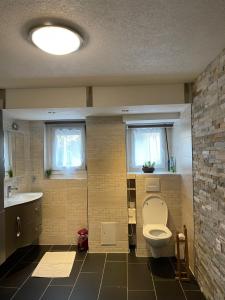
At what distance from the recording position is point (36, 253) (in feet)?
11.7

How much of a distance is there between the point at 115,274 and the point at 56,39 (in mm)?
2673

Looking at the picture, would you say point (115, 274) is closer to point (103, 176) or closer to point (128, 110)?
point (103, 176)

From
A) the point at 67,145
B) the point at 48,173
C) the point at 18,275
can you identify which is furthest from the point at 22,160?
the point at 18,275

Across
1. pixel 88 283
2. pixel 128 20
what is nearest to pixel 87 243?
pixel 88 283

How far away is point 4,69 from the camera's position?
2197 millimetres

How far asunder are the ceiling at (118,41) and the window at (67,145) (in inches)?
59.8

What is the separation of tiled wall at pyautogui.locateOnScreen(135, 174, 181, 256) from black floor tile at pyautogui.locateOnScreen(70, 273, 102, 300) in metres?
0.82

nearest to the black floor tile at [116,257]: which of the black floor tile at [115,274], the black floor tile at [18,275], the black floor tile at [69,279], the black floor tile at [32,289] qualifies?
the black floor tile at [115,274]

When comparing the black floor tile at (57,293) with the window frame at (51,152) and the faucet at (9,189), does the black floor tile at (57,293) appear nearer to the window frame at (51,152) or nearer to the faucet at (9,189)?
the faucet at (9,189)

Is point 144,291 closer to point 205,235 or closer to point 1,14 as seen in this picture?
point 205,235

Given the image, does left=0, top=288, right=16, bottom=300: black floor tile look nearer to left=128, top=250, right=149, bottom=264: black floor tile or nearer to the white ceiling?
left=128, top=250, right=149, bottom=264: black floor tile

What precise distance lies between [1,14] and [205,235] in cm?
246

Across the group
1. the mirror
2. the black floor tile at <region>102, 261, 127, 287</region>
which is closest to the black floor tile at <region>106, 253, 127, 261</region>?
the black floor tile at <region>102, 261, 127, 287</region>

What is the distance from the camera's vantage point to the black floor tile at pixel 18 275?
2775 mm
